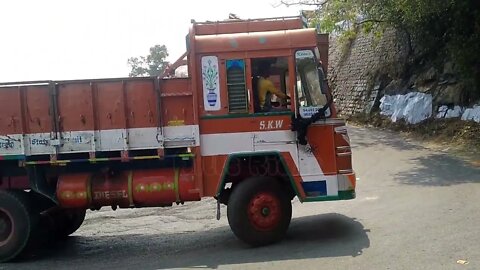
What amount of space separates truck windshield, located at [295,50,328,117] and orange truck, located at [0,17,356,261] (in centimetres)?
1

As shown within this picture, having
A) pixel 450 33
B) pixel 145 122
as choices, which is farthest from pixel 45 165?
pixel 450 33

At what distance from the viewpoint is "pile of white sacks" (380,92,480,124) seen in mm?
17391

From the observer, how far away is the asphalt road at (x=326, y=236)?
22.2 feet

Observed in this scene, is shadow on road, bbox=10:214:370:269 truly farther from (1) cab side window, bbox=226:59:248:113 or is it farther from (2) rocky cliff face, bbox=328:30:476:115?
(2) rocky cliff face, bbox=328:30:476:115

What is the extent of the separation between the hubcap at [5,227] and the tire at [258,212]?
3093 mm

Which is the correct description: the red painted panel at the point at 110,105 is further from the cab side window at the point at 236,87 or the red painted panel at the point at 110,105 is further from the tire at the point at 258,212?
the tire at the point at 258,212

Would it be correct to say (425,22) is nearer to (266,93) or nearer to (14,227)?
(266,93)

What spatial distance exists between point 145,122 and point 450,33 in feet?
43.4

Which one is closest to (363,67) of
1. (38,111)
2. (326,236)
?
(326,236)

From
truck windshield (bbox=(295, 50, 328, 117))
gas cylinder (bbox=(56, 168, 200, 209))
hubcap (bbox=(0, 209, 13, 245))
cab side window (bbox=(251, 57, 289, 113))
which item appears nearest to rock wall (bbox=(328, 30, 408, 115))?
truck windshield (bbox=(295, 50, 328, 117))

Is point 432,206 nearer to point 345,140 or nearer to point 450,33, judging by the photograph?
point 345,140

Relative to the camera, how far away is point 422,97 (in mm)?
19203

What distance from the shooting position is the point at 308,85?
754 cm

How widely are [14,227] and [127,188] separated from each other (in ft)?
5.40
